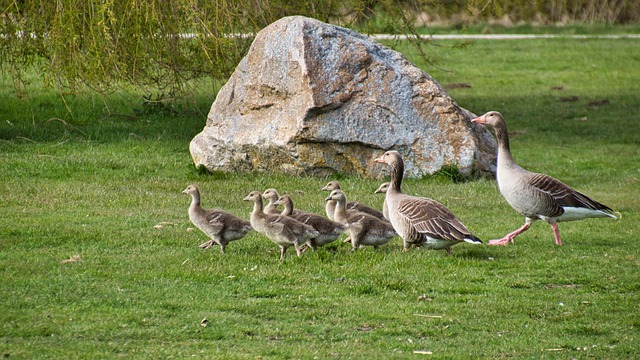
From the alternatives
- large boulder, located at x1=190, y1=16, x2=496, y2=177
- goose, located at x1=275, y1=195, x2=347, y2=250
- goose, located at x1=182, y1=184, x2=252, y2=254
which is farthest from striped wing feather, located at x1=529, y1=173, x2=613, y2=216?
large boulder, located at x1=190, y1=16, x2=496, y2=177

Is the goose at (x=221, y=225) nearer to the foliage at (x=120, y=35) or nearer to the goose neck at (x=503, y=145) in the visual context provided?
the goose neck at (x=503, y=145)

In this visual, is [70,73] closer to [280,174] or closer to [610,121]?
[280,174]

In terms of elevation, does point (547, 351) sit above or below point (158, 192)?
above

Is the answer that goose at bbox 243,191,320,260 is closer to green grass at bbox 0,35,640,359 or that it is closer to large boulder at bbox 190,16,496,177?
green grass at bbox 0,35,640,359

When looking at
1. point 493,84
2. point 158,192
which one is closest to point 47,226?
point 158,192

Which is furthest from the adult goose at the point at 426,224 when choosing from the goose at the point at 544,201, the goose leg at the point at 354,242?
the goose at the point at 544,201

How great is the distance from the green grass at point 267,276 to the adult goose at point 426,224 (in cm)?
24

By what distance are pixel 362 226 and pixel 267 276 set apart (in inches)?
59.0

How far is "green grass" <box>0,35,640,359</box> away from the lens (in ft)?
25.7

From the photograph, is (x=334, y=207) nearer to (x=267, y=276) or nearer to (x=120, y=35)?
(x=267, y=276)

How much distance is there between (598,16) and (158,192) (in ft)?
104

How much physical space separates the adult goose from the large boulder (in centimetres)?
471

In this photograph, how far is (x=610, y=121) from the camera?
74.9 ft

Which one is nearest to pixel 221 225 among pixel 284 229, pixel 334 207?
pixel 284 229
